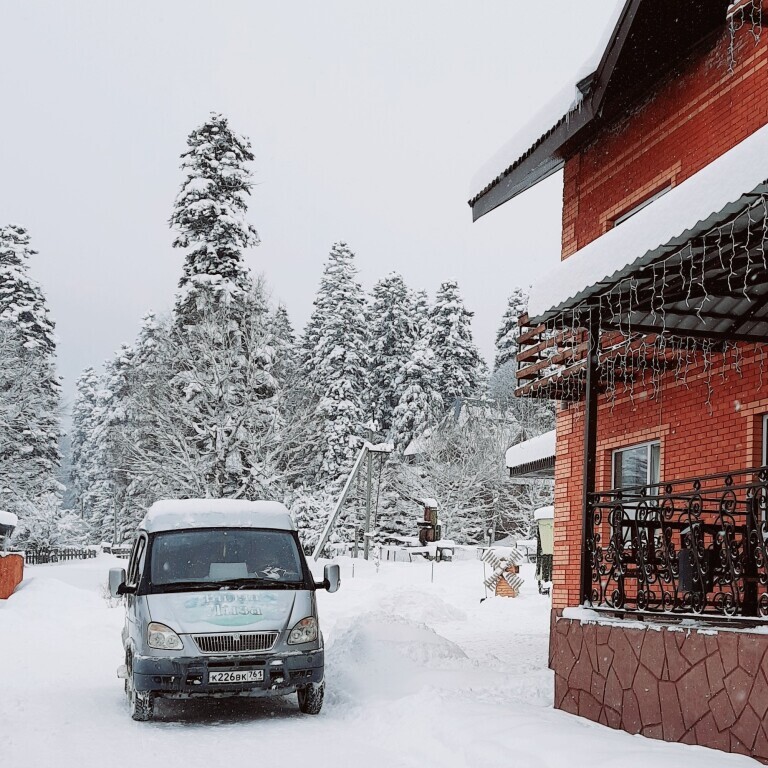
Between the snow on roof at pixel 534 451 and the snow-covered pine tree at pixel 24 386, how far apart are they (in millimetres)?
27114

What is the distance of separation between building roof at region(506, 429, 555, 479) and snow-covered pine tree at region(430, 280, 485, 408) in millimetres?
42197

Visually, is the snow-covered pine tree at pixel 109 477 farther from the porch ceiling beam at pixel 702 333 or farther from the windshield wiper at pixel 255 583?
the porch ceiling beam at pixel 702 333

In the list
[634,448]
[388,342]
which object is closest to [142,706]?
[634,448]

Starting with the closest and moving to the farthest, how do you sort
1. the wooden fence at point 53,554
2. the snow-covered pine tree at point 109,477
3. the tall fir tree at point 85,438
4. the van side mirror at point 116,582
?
the van side mirror at point 116,582 → the wooden fence at point 53,554 → the snow-covered pine tree at point 109,477 → the tall fir tree at point 85,438

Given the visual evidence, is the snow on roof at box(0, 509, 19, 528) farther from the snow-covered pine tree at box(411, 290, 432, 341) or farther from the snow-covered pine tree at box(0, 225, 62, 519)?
the snow-covered pine tree at box(411, 290, 432, 341)

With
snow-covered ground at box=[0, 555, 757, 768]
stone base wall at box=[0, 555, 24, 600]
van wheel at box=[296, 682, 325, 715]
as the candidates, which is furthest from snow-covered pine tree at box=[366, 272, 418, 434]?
van wheel at box=[296, 682, 325, 715]

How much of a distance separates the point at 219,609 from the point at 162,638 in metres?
0.58

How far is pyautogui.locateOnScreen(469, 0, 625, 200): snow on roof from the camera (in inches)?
468

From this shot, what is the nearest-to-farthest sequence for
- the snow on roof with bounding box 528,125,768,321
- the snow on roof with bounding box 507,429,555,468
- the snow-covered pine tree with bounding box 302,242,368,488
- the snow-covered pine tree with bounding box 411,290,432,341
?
the snow on roof with bounding box 528,125,768,321, the snow on roof with bounding box 507,429,555,468, the snow-covered pine tree with bounding box 302,242,368,488, the snow-covered pine tree with bounding box 411,290,432,341

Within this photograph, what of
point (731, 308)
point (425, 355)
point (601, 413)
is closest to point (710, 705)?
point (731, 308)

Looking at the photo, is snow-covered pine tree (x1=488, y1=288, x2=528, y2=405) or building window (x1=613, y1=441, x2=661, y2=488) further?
snow-covered pine tree (x1=488, y1=288, x2=528, y2=405)

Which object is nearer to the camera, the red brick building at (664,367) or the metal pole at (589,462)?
the red brick building at (664,367)

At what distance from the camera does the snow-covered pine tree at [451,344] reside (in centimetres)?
6247

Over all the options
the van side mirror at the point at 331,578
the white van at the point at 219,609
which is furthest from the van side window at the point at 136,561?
the van side mirror at the point at 331,578
